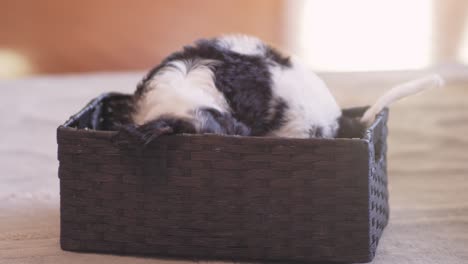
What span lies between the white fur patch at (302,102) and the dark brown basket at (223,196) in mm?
110

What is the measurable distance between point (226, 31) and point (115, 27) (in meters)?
0.51

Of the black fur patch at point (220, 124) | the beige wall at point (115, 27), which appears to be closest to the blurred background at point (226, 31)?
the beige wall at point (115, 27)

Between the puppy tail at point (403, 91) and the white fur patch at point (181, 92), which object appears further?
the puppy tail at point (403, 91)

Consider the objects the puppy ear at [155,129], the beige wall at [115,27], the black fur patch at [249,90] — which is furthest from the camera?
the beige wall at [115,27]

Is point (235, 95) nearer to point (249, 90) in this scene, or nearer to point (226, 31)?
point (249, 90)

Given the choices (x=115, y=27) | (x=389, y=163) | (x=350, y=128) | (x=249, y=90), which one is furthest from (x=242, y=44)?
(x=115, y=27)

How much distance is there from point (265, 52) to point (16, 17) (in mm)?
2131

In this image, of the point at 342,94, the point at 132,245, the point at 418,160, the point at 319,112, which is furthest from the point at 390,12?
the point at 132,245

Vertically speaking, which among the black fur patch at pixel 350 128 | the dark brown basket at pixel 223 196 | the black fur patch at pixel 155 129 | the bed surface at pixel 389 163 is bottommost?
the bed surface at pixel 389 163

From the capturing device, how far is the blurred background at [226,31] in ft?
10.6

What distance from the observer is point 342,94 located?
2.73 meters

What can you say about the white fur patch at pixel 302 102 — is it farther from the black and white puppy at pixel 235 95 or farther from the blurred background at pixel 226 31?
the blurred background at pixel 226 31

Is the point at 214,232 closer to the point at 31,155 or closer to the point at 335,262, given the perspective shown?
the point at 335,262

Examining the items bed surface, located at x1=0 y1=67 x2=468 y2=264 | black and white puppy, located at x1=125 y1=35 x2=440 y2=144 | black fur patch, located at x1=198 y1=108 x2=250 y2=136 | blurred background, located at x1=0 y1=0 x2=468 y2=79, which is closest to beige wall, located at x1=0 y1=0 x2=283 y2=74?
blurred background, located at x1=0 y1=0 x2=468 y2=79
